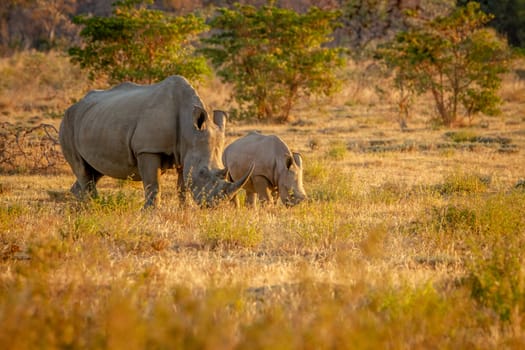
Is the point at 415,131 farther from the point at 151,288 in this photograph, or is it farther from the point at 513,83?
the point at 151,288

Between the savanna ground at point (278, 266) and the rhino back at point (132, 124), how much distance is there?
641 mm

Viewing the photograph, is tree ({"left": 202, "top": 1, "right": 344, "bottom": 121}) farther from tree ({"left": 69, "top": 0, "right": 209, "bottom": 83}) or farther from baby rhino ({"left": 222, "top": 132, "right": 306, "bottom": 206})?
baby rhino ({"left": 222, "top": 132, "right": 306, "bottom": 206})

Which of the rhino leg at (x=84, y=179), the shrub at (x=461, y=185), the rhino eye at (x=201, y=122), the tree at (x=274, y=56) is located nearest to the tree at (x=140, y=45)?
the tree at (x=274, y=56)

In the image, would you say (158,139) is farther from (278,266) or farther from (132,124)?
(278,266)

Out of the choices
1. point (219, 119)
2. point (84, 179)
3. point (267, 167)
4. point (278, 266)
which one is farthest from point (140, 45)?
point (278, 266)

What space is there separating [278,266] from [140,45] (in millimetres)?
15276

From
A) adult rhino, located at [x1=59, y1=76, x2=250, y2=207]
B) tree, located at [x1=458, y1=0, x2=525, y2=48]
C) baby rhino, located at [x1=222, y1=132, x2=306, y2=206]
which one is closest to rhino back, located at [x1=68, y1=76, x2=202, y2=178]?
adult rhino, located at [x1=59, y1=76, x2=250, y2=207]

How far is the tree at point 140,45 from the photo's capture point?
19359mm

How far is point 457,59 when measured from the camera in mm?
20188

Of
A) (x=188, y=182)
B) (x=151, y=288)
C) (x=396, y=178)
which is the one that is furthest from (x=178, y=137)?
(x=396, y=178)

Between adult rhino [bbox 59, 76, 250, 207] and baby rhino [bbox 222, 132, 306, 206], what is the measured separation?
1250 mm

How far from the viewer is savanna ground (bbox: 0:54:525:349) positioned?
10.8 feet

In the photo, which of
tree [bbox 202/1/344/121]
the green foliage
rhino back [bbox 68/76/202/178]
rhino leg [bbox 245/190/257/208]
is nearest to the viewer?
the green foliage

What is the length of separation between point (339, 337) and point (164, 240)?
3.10 m
